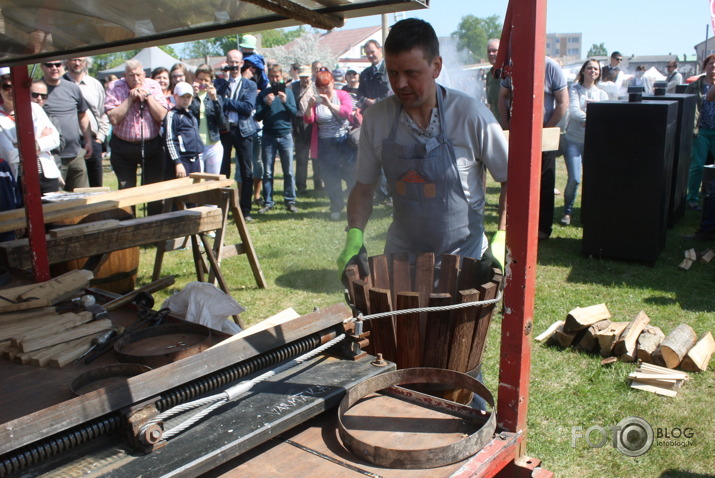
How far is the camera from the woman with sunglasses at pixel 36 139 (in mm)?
5945

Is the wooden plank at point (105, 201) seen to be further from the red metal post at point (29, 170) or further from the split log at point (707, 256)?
the split log at point (707, 256)

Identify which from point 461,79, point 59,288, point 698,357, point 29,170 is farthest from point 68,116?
point 461,79

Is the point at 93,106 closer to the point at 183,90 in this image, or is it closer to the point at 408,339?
the point at 183,90

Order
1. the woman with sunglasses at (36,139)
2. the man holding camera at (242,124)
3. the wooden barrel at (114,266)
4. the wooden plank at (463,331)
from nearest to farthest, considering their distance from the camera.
→ the wooden plank at (463,331) → the wooden barrel at (114,266) → the woman with sunglasses at (36,139) → the man holding camera at (242,124)

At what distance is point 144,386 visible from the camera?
1.59 metres

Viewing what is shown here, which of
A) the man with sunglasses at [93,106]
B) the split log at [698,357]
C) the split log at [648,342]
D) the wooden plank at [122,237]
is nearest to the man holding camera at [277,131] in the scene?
the man with sunglasses at [93,106]

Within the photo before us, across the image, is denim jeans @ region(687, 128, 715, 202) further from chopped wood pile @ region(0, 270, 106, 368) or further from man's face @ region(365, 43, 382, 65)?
chopped wood pile @ region(0, 270, 106, 368)

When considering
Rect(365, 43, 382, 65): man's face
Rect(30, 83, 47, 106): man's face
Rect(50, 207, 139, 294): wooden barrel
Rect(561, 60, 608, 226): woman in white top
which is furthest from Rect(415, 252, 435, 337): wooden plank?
Rect(365, 43, 382, 65): man's face

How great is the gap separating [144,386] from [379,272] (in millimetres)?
1234

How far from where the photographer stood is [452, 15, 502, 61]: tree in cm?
12004

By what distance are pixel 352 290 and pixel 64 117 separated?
6417 millimetres

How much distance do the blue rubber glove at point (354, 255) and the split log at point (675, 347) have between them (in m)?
2.44

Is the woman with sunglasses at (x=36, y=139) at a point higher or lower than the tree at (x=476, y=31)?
lower

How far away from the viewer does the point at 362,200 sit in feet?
9.79
